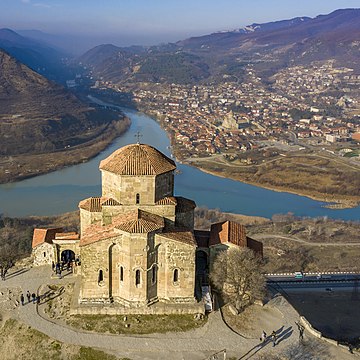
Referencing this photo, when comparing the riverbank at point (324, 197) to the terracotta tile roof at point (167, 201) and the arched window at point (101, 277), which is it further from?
the arched window at point (101, 277)

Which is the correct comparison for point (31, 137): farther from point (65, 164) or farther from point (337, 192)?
point (337, 192)

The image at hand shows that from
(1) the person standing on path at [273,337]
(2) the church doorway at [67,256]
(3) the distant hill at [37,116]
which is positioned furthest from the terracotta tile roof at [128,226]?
(3) the distant hill at [37,116]

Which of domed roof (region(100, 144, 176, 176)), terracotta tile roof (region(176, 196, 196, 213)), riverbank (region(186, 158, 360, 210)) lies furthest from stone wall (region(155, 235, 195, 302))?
riverbank (region(186, 158, 360, 210))

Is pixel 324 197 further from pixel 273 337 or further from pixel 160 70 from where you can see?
pixel 160 70

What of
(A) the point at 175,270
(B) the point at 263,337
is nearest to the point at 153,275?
(A) the point at 175,270

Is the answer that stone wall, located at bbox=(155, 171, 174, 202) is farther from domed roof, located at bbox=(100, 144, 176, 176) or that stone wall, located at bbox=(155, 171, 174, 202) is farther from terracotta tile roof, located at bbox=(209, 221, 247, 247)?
terracotta tile roof, located at bbox=(209, 221, 247, 247)

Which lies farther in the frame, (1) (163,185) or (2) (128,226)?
(1) (163,185)
